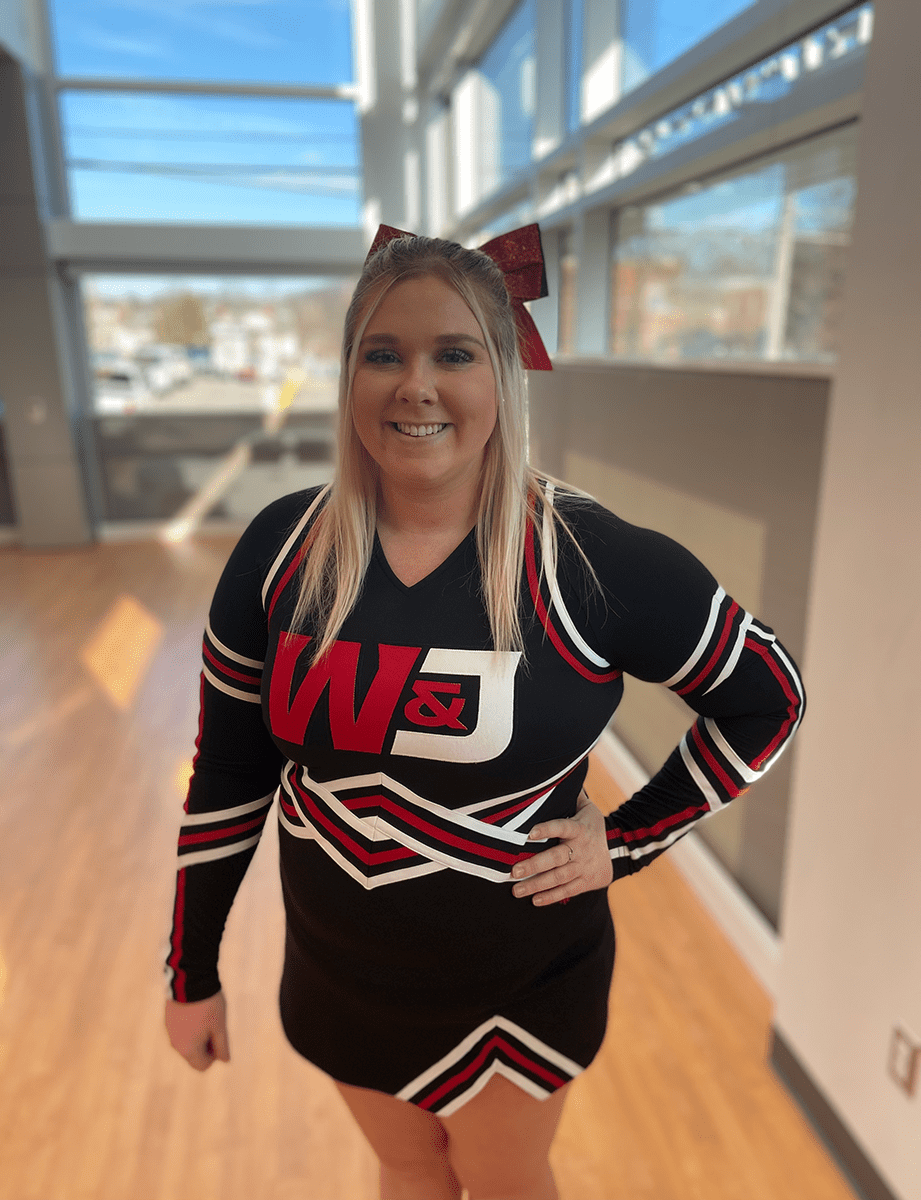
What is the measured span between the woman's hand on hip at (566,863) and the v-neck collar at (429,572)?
32 centimetres

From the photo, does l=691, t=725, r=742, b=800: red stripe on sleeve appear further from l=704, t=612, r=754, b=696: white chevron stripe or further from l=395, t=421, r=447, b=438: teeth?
l=395, t=421, r=447, b=438: teeth

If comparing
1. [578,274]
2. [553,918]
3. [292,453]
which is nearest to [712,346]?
[578,274]

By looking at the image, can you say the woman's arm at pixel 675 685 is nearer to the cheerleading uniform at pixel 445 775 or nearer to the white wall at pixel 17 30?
the cheerleading uniform at pixel 445 775

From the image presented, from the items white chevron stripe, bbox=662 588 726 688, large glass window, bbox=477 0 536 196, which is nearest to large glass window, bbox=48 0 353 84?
large glass window, bbox=477 0 536 196

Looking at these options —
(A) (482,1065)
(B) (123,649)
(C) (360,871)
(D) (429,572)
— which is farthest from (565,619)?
(B) (123,649)

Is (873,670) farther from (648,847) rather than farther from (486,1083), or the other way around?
(486,1083)

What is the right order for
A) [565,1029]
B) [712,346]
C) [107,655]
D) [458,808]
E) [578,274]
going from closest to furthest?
1. [458,808]
2. [565,1029]
3. [712,346]
4. [578,274]
5. [107,655]

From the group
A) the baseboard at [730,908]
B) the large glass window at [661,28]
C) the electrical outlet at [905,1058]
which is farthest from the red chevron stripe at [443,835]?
the large glass window at [661,28]

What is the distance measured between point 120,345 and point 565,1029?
756 cm

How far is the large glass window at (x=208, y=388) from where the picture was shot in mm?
7219

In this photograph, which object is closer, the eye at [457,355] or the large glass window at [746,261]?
the eye at [457,355]

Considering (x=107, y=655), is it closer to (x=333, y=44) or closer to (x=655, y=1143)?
(x=655, y=1143)

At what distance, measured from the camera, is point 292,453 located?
24.9ft

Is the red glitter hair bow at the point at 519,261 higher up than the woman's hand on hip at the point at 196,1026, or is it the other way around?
the red glitter hair bow at the point at 519,261
